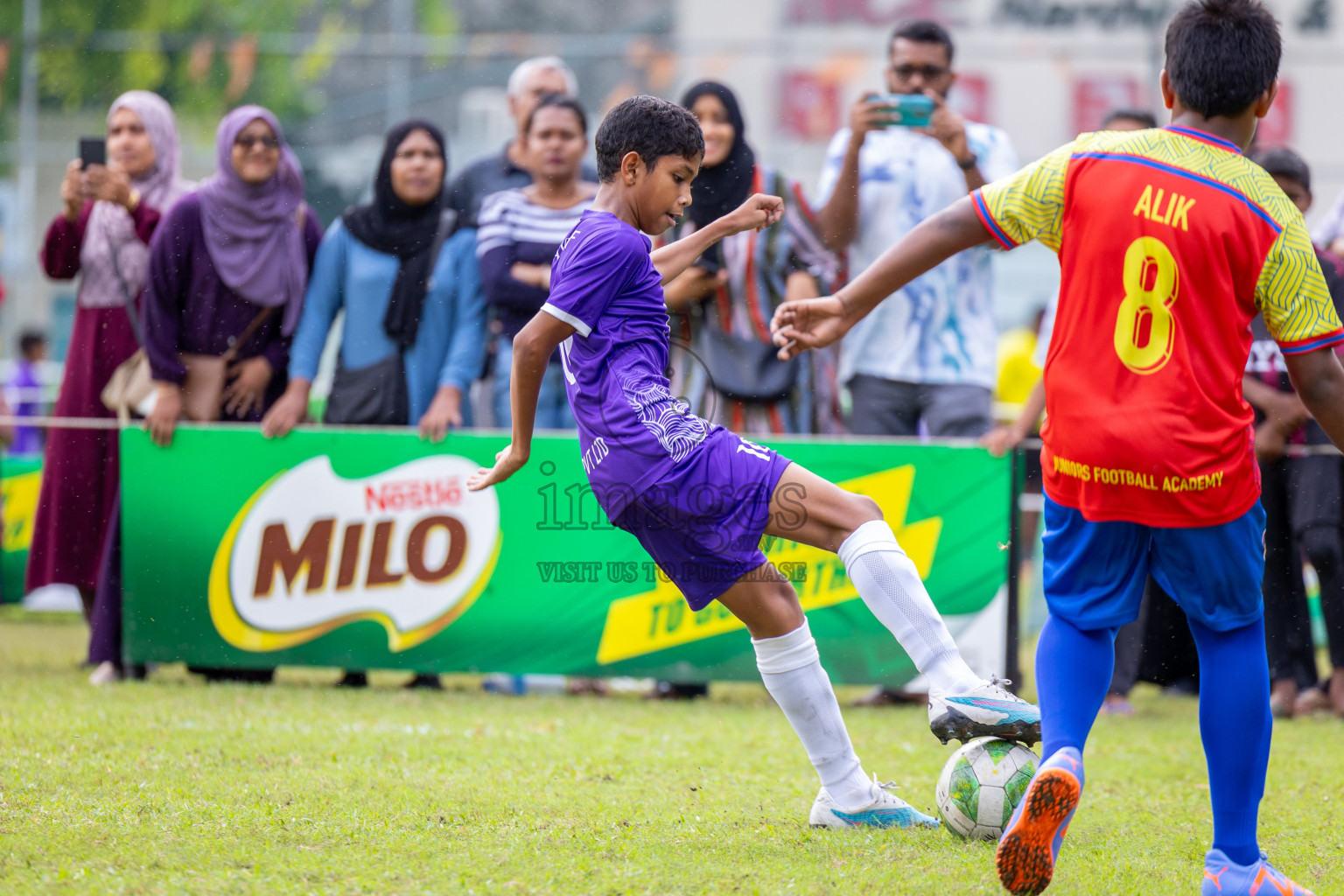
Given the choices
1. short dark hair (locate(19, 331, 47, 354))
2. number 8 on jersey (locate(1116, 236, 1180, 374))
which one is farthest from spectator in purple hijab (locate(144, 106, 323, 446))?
short dark hair (locate(19, 331, 47, 354))

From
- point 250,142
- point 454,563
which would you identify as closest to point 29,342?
point 250,142

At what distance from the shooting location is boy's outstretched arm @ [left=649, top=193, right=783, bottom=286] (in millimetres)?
3783

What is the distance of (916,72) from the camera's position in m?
6.12

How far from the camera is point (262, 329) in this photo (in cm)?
653

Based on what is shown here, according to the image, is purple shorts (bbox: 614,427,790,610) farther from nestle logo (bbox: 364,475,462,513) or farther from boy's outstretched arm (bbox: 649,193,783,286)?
nestle logo (bbox: 364,475,462,513)

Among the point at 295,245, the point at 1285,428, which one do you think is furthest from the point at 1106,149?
the point at 295,245

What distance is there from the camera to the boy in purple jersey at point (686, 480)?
350 cm

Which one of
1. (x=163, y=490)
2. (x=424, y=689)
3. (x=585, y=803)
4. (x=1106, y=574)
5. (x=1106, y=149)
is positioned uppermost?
(x=1106, y=149)

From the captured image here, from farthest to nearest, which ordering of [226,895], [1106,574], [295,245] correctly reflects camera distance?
[295,245] < [1106,574] < [226,895]

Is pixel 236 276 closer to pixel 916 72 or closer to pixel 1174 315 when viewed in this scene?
pixel 916 72

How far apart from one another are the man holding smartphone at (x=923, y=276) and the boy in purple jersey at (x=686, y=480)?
254 centimetres

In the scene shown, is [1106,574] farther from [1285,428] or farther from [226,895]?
[1285,428]

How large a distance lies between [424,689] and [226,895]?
347 cm

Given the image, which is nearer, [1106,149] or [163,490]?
[1106,149]
